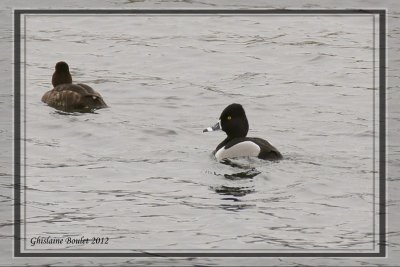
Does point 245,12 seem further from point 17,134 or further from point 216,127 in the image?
point 17,134

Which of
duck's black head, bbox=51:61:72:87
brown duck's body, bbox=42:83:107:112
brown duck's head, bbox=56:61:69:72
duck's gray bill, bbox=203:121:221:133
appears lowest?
duck's gray bill, bbox=203:121:221:133

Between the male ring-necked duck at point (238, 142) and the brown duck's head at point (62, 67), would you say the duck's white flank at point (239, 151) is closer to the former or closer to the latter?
the male ring-necked duck at point (238, 142)

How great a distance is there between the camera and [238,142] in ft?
59.4

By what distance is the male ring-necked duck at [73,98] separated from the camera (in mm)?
20688

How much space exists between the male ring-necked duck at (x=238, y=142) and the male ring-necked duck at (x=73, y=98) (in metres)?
2.63

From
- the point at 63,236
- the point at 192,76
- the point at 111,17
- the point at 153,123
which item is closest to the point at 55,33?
the point at 111,17

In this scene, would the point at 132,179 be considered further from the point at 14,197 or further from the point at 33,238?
the point at 33,238

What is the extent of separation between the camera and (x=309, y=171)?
17.0m

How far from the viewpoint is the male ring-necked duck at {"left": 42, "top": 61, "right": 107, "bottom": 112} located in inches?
814

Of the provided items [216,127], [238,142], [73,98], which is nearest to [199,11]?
[73,98]

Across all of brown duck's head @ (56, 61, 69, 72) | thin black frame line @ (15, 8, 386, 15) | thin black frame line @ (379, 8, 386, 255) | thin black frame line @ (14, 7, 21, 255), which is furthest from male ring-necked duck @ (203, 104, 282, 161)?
thin black frame line @ (15, 8, 386, 15)

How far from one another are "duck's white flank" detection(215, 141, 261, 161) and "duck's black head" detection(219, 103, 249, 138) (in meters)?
0.53

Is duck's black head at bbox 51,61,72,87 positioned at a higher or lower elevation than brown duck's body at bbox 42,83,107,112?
higher

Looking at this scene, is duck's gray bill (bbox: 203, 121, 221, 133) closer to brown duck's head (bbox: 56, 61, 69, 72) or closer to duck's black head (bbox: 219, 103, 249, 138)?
duck's black head (bbox: 219, 103, 249, 138)
